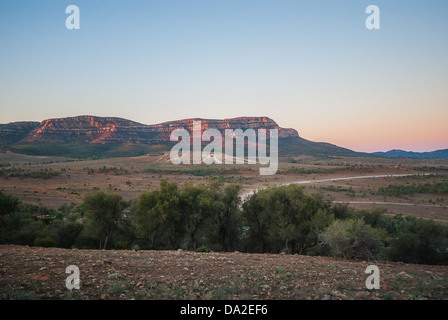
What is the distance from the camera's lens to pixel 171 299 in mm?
5582

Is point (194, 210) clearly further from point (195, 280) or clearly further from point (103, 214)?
point (195, 280)

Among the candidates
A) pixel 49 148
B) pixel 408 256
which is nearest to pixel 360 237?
pixel 408 256

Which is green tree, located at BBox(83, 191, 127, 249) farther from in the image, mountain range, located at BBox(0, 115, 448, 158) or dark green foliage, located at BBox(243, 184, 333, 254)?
mountain range, located at BBox(0, 115, 448, 158)

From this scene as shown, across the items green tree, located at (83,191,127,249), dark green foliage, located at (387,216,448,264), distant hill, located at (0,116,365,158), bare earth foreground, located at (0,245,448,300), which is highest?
distant hill, located at (0,116,365,158)

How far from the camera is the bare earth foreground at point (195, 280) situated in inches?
225

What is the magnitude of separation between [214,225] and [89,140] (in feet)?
604

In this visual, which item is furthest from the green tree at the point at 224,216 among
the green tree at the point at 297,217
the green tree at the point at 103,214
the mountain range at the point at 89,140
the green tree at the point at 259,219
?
the mountain range at the point at 89,140

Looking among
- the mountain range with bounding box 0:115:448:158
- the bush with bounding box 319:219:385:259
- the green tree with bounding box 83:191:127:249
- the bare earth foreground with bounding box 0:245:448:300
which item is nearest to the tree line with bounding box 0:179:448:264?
the green tree with bounding box 83:191:127:249

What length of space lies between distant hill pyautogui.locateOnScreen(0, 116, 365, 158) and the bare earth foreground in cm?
14252

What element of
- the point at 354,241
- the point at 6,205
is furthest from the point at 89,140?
the point at 354,241

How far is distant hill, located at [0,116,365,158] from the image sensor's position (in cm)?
14300

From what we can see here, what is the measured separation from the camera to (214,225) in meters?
17.8

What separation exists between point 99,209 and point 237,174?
58.5m
